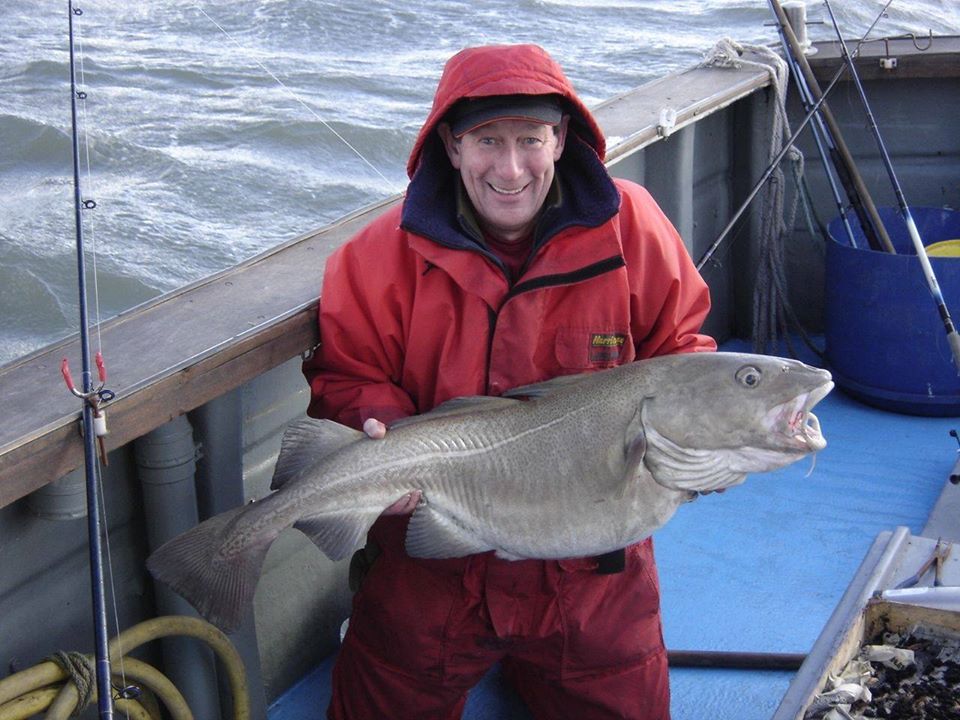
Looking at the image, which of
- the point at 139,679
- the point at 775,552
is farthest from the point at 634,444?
the point at 775,552

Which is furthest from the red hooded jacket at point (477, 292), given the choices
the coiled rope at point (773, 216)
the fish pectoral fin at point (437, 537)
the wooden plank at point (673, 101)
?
the coiled rope at point (773, 216)

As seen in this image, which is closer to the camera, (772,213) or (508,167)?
(508,167)

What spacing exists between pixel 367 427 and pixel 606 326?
2.00ft

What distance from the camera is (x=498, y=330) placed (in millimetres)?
2568

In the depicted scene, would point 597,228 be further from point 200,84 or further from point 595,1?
point 595,1

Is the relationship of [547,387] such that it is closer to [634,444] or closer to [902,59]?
[634,444]

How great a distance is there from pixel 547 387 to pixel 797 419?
521mm

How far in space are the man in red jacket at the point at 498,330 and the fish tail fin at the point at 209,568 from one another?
0.34 meters

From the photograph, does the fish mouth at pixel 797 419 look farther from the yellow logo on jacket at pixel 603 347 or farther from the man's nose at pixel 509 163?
the man's nose at pixel 509 163

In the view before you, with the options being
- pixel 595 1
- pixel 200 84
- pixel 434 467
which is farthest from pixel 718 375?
pixel 595 1

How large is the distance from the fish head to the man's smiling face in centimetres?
54

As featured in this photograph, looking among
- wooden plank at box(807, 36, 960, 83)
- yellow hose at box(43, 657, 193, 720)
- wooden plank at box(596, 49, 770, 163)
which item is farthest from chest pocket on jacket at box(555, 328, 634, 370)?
wooden plank at box(807, 36, 960, 83)

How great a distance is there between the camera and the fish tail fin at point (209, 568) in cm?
232

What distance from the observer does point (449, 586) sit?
2.67m
